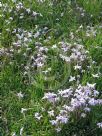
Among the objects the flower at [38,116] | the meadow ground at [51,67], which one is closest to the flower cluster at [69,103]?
the meadow ground at [51,67]

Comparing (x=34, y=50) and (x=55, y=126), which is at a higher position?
(x=34, y=50)

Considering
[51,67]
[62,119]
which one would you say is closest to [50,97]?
[62,119]

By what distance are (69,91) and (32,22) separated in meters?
2.22

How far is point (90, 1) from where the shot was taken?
7.34m

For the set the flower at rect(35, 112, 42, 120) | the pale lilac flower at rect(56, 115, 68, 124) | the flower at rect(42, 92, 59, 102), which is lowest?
the pale lilac flower at rect(56, 115, 68, 124)

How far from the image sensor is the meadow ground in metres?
4.82

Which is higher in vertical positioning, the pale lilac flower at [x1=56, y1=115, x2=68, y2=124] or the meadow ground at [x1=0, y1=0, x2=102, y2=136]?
the meadow ground at [x1=0, y1=0, x2=102, y2=136]

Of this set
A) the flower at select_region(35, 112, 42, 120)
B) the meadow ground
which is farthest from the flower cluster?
the flower at select_region(35, 112, 42, 120)

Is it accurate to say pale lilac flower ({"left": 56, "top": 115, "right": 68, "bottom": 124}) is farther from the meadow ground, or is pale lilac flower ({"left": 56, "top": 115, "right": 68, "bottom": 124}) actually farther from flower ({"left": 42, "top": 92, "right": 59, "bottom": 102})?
flower ({"left": 42, "top": 92, "right": 59, "bottom": 102})

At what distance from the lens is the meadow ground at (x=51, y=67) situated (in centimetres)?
482

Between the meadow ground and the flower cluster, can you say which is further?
the meadow ground

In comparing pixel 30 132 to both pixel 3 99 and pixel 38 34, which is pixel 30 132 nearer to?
pixel 3 99

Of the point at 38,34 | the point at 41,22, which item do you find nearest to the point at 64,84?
the point at 38,34

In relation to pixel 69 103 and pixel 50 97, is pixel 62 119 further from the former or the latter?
pixel 50 97
